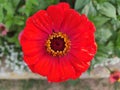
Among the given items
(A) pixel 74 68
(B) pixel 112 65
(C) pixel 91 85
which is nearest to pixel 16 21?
(A) pixel 74 68

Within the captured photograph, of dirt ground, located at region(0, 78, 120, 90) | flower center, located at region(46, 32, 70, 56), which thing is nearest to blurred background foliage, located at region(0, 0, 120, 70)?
flower center, located at region(46, 32, 70, 56)

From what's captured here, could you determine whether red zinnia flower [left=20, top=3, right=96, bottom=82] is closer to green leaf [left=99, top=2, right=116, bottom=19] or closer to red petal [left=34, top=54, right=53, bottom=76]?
red petal [left=34, top=54, right=53, bottom=76]

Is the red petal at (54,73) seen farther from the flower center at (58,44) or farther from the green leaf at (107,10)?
the green leaf at (107,10)

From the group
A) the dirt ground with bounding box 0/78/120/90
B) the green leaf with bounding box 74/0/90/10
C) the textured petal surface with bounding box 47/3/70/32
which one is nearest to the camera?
the textured petal surface with bounding box 47/3/70/32

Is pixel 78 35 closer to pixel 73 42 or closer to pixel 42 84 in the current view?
pixel 73 42

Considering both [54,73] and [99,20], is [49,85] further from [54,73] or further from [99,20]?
[54,73]

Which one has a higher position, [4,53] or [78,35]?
[78,35]

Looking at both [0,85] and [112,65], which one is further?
[0,85]
